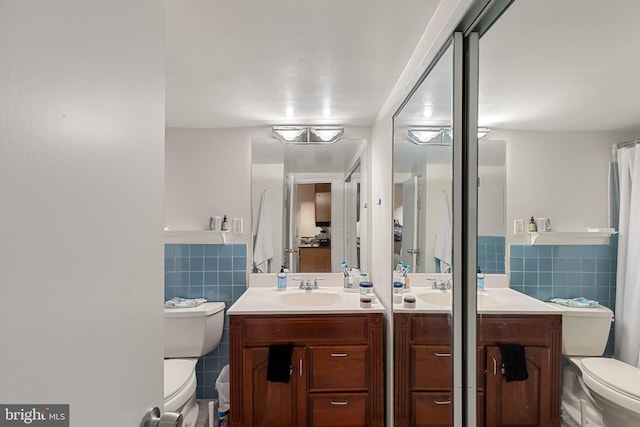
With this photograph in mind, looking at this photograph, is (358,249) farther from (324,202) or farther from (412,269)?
(412,269)

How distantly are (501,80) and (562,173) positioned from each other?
1.26 feet

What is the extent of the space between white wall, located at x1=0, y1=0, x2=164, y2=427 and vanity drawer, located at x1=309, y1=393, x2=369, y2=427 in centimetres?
164

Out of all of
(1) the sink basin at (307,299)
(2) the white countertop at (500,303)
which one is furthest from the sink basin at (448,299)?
(1) the sink basin at (307,299)

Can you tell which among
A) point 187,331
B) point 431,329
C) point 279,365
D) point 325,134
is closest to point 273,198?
point 325,134

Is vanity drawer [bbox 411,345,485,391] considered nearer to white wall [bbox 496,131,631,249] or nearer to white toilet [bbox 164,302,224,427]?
white wall [bbox 496,131,631,249]

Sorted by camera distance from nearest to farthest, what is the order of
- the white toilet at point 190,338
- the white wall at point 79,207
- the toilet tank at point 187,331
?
the white wall at point 79,207
the white toilet at point 190,338
the toilet tank at point 187,331

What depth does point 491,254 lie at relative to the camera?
94 cm

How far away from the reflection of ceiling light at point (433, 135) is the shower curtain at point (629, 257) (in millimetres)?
452

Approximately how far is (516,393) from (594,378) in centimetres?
27

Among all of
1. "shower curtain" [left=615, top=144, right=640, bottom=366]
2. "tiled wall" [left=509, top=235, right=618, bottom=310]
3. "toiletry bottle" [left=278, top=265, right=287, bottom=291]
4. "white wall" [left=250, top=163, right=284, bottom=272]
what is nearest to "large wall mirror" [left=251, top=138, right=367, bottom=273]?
"white wall" [left=250, top=163, right=284, bottom=272]

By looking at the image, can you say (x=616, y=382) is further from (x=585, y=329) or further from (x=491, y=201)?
(x=491, y=201)

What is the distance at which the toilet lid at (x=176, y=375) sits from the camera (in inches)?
71.7

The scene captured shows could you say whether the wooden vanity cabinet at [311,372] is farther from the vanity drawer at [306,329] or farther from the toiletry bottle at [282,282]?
the toiletry bottle at [282,282]

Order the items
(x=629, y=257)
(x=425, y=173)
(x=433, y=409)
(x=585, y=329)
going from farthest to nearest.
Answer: (x=425, y=173) < (x=433, y=409) < (x=585, y=329) < (x=629, y=257)
